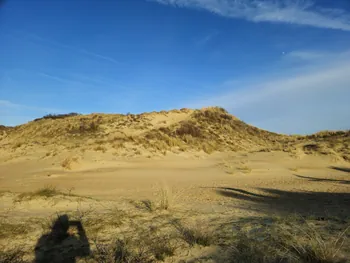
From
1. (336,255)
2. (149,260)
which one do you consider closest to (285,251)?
(336,255)

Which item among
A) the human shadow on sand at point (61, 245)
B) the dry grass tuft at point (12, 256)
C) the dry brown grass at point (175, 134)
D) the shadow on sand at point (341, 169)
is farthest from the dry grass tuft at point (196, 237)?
the dry brown grass at point (175, 134)

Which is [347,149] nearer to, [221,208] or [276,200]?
[276,200]

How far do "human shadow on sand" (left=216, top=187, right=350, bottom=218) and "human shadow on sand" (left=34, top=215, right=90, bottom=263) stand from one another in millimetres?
3938

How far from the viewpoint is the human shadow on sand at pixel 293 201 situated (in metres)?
6.75

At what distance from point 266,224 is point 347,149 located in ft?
59.7

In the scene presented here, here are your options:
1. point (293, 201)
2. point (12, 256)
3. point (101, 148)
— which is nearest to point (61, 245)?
point (12, 256)

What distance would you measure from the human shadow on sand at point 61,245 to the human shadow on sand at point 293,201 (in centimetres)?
394

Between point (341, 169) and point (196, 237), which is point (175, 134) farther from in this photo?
point (196, 237)

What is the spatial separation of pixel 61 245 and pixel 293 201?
602 centimetres

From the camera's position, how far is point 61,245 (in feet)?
15.7

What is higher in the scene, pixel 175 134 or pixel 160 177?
pixel 175 134

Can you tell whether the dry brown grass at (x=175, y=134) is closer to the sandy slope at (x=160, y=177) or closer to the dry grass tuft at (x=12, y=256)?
the sandy slope at (x=160, y=177)

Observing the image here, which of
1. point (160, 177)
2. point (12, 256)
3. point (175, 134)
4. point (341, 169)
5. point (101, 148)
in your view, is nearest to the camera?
point (12, 256)

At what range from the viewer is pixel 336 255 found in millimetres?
3504
